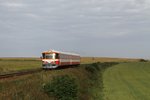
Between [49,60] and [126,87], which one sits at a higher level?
[49,60]

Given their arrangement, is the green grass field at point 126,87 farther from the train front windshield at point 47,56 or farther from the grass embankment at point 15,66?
the grass embankment at point 15,66

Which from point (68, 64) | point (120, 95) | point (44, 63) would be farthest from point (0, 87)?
point (68, 64)

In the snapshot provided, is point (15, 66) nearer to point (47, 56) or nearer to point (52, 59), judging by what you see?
point (47, 56)

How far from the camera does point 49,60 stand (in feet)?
181

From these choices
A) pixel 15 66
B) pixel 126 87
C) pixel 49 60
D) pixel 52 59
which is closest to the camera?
pixel 126 87

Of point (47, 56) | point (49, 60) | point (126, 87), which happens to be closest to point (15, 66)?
point (47, 56)

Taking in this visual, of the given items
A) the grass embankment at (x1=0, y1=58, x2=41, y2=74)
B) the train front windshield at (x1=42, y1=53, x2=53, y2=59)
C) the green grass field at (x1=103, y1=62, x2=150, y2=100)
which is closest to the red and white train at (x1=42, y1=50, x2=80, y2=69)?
the train front windshield at (x1=42, y1=53, x2=53, y2=59)

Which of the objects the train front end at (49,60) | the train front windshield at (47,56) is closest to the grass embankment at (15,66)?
the train front windshield at (47,56)

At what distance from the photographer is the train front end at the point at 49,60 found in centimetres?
5451

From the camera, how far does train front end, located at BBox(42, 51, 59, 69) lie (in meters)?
54.5

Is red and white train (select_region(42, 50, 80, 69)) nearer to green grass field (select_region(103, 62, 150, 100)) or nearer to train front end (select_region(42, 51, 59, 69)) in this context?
train front end (select_region(42, 51, 59, 69))

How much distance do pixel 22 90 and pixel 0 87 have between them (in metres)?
2.51

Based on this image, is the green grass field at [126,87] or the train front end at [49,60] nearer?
the green grass field at [126,87]

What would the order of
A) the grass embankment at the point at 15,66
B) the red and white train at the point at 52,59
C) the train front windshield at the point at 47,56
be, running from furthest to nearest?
the grass embankment at the point at 15,66 < the train front windshield at the point at 47,56 < the red and white train at the point at 52,59
